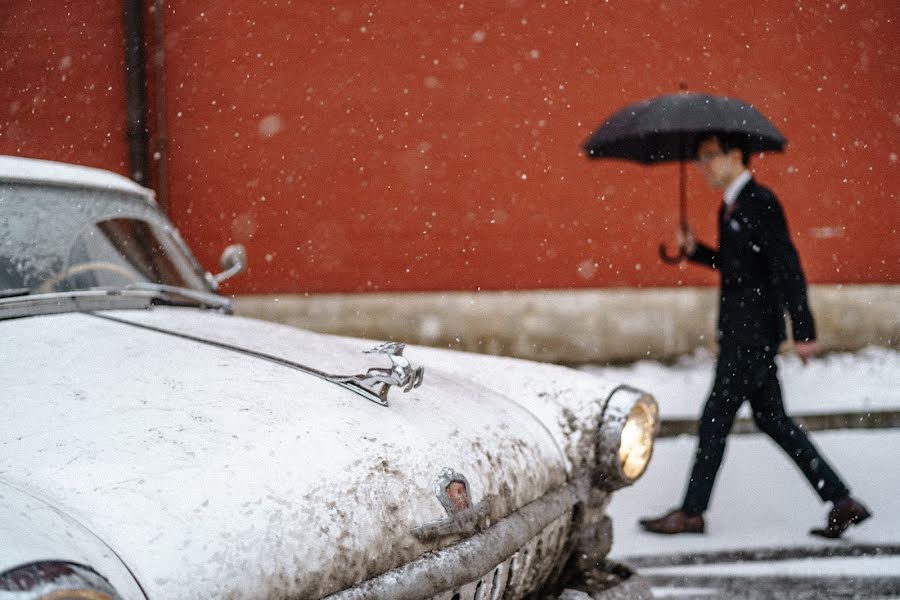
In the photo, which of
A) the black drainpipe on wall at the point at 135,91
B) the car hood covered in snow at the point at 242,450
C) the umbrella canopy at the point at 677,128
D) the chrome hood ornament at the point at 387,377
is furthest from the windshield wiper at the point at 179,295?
the black drainpipe on wall at the point at 135,91

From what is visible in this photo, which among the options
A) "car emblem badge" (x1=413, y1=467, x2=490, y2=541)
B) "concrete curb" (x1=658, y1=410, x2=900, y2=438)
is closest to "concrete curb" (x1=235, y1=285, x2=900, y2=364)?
"concrete curb" (x1=658, y1=410, x2=900, y2=438)

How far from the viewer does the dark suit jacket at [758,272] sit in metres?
4.07

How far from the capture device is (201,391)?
1789 mm

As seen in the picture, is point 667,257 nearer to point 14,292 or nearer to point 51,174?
point 51,174

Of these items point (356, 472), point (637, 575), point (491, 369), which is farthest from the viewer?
point (491, 369)

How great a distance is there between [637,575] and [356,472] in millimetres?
1102

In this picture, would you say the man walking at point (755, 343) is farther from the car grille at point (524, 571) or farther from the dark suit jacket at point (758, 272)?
the car grille at point (524, 571)

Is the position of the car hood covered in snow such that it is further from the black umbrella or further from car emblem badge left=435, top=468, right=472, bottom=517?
the black umbrella

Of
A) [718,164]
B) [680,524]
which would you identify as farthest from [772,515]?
[718,164]

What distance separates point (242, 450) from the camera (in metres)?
1.56

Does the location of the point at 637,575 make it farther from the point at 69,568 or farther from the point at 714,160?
the point at 714,160

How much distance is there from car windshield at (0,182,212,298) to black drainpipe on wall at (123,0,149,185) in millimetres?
5920

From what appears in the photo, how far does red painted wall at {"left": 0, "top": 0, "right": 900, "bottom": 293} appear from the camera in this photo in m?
8.55

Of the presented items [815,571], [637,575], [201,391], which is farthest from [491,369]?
[815,571]
